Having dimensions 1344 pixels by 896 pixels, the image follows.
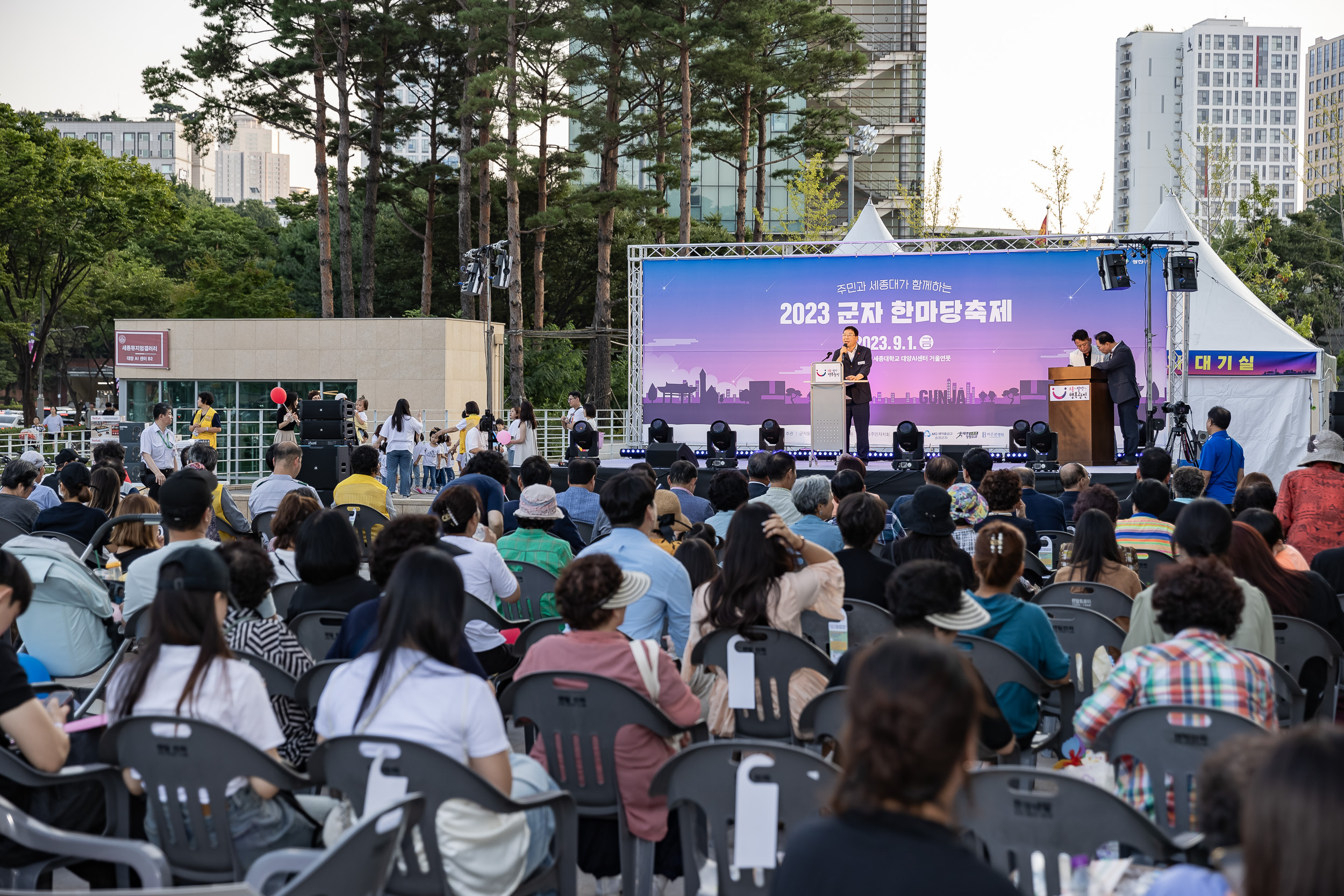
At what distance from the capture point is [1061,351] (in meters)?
14.8

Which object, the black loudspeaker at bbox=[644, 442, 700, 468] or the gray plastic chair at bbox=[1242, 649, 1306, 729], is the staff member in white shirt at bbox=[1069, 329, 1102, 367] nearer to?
the black loudspeaker at bbox=[644, 442, 700, 468]

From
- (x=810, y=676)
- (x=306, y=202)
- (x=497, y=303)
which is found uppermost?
(x=306, y=202)

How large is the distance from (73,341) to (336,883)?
169 feet

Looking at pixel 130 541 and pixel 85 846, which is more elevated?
pixel 130 541

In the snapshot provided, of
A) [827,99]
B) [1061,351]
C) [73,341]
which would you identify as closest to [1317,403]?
[1061,351]

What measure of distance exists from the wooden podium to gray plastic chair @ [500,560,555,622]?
893 centimetres

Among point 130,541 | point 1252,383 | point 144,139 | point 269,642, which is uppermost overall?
point 144,139

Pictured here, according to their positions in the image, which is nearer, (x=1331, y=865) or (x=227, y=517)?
(x=1331, y=865)

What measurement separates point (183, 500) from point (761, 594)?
6.95 ft

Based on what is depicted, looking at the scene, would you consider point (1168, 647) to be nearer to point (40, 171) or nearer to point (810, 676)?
point (810, 676)

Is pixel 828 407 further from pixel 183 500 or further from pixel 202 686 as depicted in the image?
pixel 202 686

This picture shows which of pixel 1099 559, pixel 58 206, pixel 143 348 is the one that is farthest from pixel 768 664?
pixel 58 206

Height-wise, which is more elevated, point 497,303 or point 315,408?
point 497,303

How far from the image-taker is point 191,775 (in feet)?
7.92
